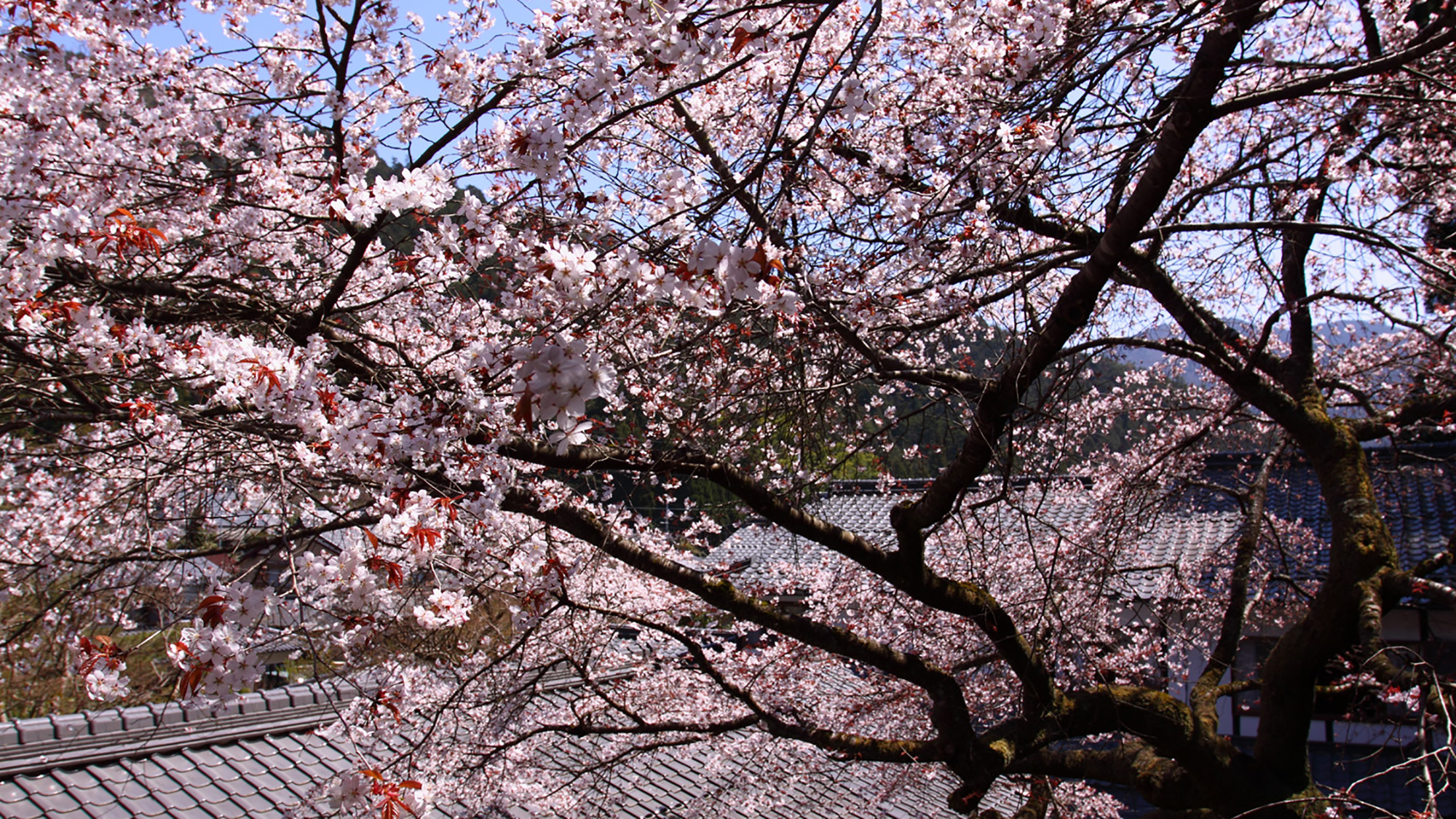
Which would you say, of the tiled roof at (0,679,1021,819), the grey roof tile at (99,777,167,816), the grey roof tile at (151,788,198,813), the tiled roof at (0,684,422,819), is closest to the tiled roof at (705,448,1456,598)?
the tiled roof at (0,679,1021,819)

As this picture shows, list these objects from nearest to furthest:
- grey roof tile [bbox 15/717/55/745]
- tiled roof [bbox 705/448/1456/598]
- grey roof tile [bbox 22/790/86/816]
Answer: grey roof tile [bbox 22/790/86/816]
grey roof tile [bbox 15/717/55/745]
tiled roof [bbox 705/448/1456/598]

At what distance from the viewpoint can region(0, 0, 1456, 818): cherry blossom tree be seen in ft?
6.57

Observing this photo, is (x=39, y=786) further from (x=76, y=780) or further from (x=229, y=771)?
(x=229, y=771)

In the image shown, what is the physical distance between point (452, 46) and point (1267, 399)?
3.90 m

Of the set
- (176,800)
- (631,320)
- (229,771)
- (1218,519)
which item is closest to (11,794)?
(176,800)

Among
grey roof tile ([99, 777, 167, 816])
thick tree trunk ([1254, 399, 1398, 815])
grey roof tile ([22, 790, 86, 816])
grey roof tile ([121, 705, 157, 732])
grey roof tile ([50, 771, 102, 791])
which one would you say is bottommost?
grey roof tile ([99, 777, 167, 816])

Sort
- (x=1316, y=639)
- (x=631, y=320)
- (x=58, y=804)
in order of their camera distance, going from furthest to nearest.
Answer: (x=1316, y=639) < (x=58, y=804) < (x=631, y=320)

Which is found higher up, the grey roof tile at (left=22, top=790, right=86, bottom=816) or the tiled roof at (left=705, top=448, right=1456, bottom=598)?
the tiled roof at (left=705, top=448, right=1456, bottom=598)

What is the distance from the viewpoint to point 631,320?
2719 millimetres

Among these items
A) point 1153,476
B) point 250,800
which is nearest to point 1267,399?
point 1153,476

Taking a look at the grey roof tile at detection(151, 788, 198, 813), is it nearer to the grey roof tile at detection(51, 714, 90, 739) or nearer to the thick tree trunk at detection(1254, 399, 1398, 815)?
the grey roof tile at detection(51, 714, 90, 739)

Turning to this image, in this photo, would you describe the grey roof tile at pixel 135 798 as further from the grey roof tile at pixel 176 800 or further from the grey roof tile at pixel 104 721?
the grey roof tile at pixel 104 721

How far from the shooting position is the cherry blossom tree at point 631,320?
2004 mm

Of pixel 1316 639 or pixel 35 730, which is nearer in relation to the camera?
pixel 1316 639
